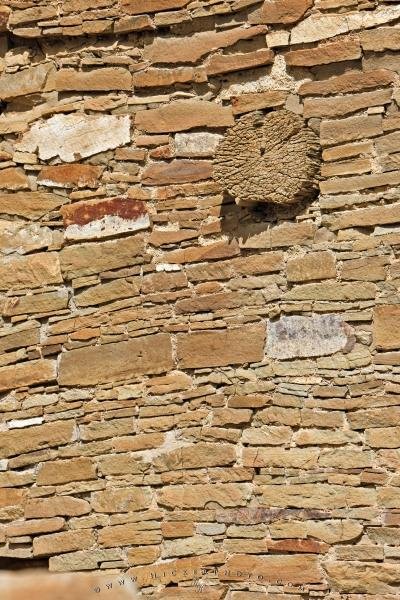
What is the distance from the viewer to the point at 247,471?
18.1 ft

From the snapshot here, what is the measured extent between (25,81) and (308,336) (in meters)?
1.85

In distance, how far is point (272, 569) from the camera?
17.7ft

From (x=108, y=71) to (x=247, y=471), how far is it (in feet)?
6.28

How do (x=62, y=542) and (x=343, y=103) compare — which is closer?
(x=343, y=103)

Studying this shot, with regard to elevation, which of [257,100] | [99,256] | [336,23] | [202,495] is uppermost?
[336,23]

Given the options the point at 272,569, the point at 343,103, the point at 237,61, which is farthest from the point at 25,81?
the point at 272,569

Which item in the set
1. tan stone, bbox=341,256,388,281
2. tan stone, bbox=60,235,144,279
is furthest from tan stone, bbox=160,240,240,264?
tan stone, bbox=341,256,388,281

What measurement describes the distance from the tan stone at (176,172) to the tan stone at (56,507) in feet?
4.71

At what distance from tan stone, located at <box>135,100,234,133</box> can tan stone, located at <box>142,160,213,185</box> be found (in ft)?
0.51

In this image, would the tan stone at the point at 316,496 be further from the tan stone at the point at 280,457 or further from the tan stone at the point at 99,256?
the tan stone at the point at 99,256

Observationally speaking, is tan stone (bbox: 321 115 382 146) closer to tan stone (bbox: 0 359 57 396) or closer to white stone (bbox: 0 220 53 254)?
white stone (bbox: 0 220 53 254)

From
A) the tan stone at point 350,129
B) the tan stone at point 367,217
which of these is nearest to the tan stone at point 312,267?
the tan stone at point 367,217

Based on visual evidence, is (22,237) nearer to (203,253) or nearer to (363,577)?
(203,253)

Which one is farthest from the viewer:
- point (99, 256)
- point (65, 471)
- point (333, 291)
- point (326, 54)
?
point (99, 256)
